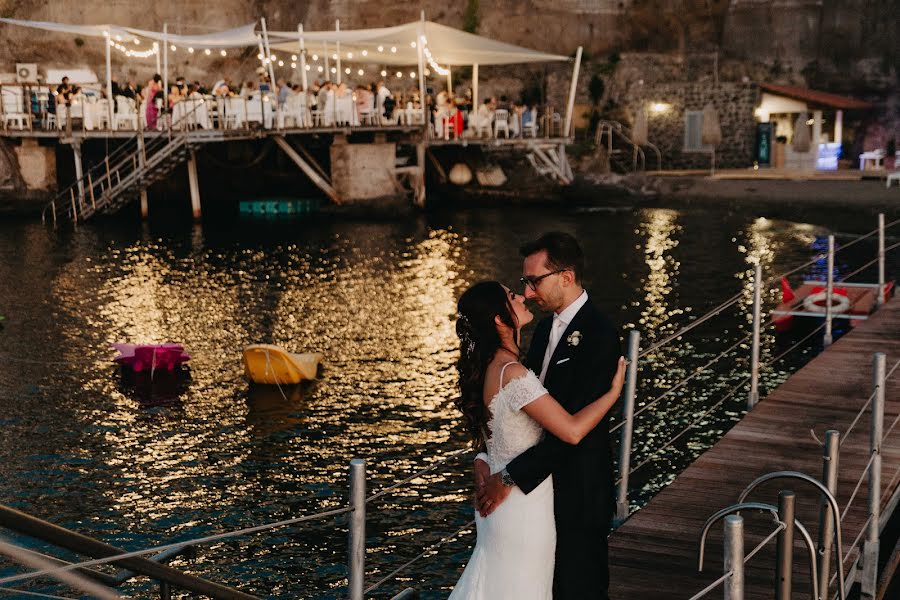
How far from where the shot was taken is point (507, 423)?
4.27 m

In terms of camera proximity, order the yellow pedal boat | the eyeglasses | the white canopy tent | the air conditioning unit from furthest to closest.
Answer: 1. the air conditioning unit
2. the white canopy tent
3. the yellow pedal boat
4. the eyeglasses

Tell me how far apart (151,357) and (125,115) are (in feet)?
70.4

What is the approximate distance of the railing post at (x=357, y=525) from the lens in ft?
14.3

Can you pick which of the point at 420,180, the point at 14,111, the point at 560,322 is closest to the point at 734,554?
the point at 560,322

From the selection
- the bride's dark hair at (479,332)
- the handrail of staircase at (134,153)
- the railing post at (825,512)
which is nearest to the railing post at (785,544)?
the railing post at (825,512)

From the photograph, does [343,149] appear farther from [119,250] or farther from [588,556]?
[588,556]

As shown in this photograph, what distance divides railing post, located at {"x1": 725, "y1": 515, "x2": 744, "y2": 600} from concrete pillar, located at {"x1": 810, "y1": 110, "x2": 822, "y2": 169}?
40489 mm

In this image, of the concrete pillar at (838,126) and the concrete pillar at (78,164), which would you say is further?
the concrete pillar at (838,126)

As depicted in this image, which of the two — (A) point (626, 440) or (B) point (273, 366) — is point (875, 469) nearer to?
(A) point (626, 440)

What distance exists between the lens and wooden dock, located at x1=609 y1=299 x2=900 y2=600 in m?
5.62

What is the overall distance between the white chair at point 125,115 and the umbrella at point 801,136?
74.8 feet

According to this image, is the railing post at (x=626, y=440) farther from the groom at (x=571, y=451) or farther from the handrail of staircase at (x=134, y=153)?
the handrail of staircase at (x=134, y=153)

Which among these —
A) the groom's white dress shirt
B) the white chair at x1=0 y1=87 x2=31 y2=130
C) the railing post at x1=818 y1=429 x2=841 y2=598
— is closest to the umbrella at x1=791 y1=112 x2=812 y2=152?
the white chair at x1=0 y1=87 x2=31 y2=130

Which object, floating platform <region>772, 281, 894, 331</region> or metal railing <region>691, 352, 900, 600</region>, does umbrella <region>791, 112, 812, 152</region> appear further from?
metal railing <region>691, 352, 900, 600</region>
